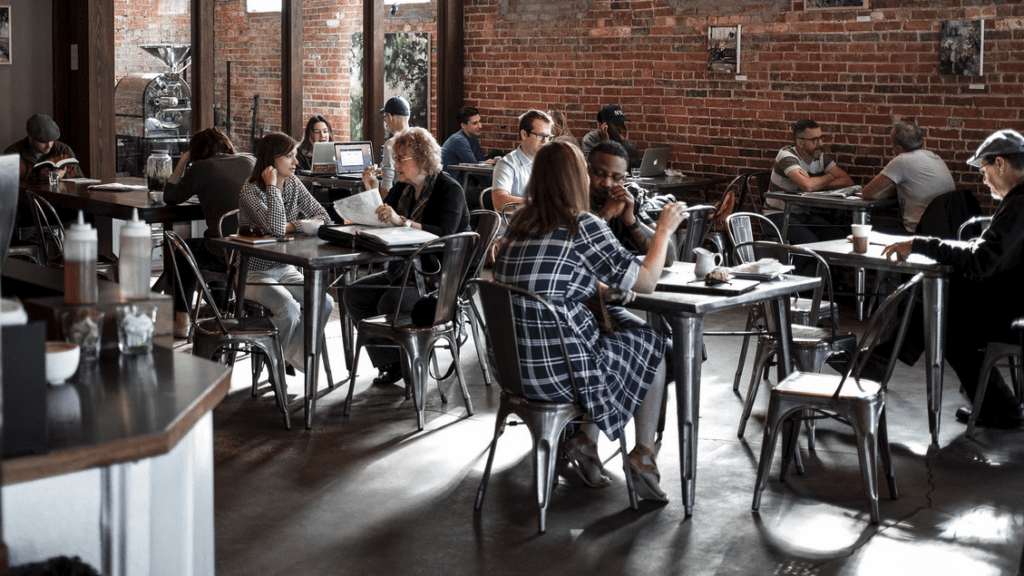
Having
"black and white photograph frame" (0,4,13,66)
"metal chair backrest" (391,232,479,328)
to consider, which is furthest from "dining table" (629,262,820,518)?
"black and white photograph frame" (0,4,13,66)

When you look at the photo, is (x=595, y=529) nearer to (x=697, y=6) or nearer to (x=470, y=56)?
(x=697, y=6)

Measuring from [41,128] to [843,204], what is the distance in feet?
16.9

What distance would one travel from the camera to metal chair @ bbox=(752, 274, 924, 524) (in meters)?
3.65

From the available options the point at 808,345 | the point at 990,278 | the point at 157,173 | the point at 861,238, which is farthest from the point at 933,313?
the point at 157,173

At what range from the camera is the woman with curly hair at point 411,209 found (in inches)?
202

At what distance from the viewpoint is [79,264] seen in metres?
2.43

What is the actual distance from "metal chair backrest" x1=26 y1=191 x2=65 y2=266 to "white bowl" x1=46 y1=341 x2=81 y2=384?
3859 millimetres

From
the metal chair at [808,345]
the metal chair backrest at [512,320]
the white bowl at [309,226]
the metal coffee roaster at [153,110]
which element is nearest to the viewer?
the metal chair backrest at [512,320]

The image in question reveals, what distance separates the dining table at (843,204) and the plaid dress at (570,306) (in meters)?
3.76

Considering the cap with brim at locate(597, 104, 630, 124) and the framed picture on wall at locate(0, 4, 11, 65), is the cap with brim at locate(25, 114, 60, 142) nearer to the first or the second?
the framed picture on wall at locate(0, 4, 11, 65)

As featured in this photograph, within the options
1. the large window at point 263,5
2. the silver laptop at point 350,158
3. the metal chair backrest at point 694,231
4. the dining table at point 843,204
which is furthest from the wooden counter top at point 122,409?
→ the large window at point 263,5

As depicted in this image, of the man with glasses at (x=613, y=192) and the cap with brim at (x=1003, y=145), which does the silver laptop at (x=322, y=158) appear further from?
the cap with brim at (x=1003, y=145)

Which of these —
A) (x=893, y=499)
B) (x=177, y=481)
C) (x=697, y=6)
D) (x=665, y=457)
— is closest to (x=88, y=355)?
(x=177, y=481)

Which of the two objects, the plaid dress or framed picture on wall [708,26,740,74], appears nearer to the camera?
the plaid dress
